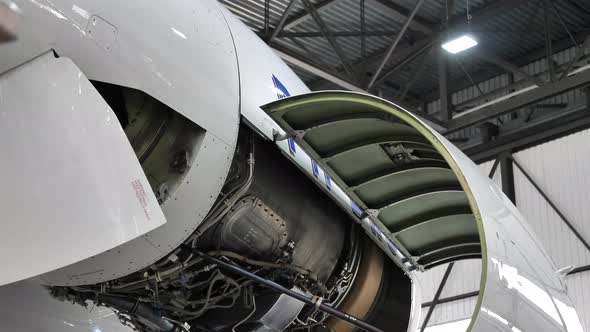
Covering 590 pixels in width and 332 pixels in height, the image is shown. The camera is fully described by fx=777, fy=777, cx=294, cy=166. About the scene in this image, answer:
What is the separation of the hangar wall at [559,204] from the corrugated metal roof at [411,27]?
8.92 ft

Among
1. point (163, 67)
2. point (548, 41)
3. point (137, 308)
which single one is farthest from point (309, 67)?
point (163, 67)

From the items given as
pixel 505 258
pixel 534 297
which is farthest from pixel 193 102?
pixel 534 297

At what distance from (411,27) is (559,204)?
5.69 metres

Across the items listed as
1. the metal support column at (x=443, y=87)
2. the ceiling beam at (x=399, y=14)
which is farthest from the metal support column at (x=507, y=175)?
the ceiling beam at (x=399, y=14)

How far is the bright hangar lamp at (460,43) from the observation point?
17127 mm

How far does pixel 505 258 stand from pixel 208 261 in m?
2.11

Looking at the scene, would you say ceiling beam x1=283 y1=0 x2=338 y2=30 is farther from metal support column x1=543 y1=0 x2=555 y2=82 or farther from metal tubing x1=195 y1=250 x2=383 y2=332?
metal tubing x1=195 y1=250 x2=383 y2=332

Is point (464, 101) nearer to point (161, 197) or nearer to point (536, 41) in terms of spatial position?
point (536, 41)

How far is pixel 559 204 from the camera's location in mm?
19141

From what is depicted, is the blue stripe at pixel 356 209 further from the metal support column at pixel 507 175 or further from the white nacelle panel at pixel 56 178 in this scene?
the metal support column at pixel 507 175

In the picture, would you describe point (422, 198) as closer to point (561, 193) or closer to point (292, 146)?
point (292, 146)

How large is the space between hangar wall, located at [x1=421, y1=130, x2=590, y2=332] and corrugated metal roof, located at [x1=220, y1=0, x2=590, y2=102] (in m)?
2.72

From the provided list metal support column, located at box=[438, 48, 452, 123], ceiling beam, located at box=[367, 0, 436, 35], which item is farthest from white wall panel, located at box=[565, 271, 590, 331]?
ceiling beam, located at box=[367, 0, 436, 35]

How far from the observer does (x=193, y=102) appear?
5008mm
